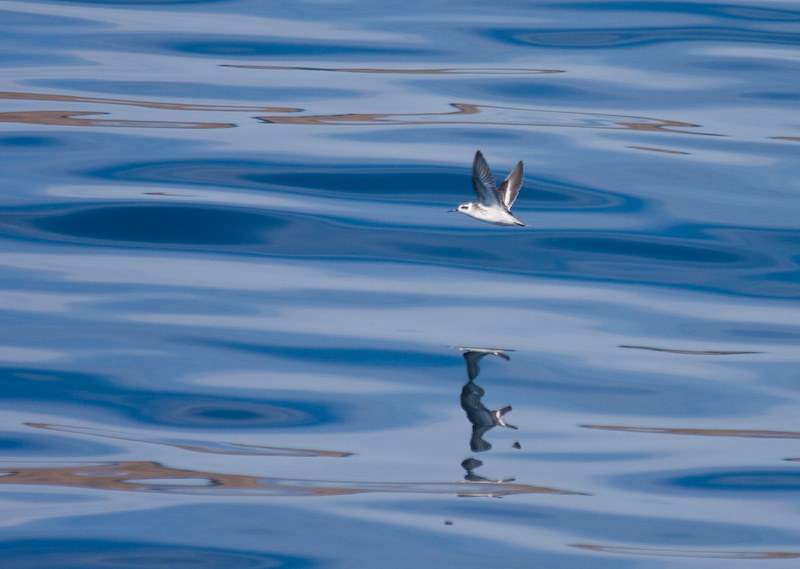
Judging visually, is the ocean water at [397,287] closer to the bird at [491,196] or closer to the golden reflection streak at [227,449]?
the golden reflection streak at [227,449]

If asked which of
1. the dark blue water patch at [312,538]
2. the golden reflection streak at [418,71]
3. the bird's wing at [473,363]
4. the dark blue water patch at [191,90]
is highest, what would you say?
the golden reflection streak at [418,71]

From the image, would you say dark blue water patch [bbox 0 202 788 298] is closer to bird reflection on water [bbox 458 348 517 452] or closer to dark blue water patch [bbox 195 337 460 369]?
dark blue water patch [bbox 195 337 460 369]

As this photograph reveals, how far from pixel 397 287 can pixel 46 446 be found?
144 inches

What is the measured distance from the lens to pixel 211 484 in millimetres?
6668

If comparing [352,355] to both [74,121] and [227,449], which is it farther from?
[74,121]

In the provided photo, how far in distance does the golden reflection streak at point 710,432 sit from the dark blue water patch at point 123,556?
2534mm

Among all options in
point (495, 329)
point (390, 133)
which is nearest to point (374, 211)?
point (390, 133)

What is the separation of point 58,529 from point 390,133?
7.77m

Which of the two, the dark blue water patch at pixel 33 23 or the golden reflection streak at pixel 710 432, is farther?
the dark blue water patch at pixel 33 23

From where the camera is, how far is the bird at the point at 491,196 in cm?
870

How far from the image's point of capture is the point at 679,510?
6680 mm

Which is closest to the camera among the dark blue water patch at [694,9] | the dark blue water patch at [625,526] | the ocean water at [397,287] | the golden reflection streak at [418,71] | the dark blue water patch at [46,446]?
the dark blue water patch at [625,526]

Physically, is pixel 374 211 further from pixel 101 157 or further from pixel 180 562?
pixel 180 562

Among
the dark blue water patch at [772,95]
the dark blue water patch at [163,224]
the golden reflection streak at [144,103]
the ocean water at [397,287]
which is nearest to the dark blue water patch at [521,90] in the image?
the ocean water at [397,287]
